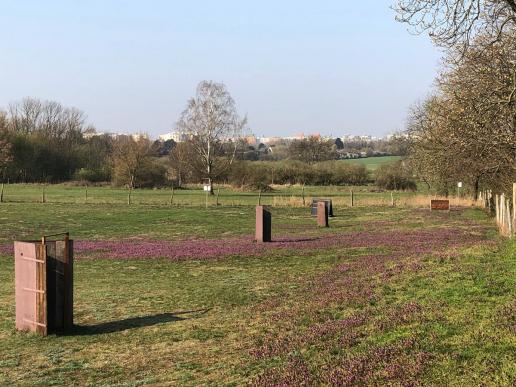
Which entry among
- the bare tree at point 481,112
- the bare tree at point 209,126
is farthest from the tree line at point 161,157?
the bare tree at point 481,112

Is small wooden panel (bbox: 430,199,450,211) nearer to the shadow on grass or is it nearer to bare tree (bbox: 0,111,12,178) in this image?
the shadow on grass

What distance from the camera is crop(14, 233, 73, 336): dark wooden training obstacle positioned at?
8656 millimetres

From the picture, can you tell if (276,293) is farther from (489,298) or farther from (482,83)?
(482,83)

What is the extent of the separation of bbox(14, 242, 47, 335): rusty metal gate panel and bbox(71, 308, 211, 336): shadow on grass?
0.60m

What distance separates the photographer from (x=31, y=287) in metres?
8.76

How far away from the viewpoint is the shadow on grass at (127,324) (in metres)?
8.92

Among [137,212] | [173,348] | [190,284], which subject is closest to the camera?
[173,348]

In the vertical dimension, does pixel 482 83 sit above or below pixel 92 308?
above

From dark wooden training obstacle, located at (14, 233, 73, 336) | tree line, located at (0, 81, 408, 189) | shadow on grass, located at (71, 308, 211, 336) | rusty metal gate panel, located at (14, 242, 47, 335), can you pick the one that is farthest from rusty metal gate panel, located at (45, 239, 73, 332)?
tree line, located at (0, 81, 408, 189)

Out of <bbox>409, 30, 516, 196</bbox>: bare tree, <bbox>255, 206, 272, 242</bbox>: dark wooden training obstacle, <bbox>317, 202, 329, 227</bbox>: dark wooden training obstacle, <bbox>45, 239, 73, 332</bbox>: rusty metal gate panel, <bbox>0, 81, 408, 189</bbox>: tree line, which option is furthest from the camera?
<bbox>0, 81, 408, 189</bbox>: tree line

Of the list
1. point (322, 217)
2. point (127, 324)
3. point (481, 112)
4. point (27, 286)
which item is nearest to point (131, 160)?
point (322, 217)

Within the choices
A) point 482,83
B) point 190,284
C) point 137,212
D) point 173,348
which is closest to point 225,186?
point 137,212

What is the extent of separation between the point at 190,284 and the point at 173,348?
5615 millimetres

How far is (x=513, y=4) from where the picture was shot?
35.6ft
